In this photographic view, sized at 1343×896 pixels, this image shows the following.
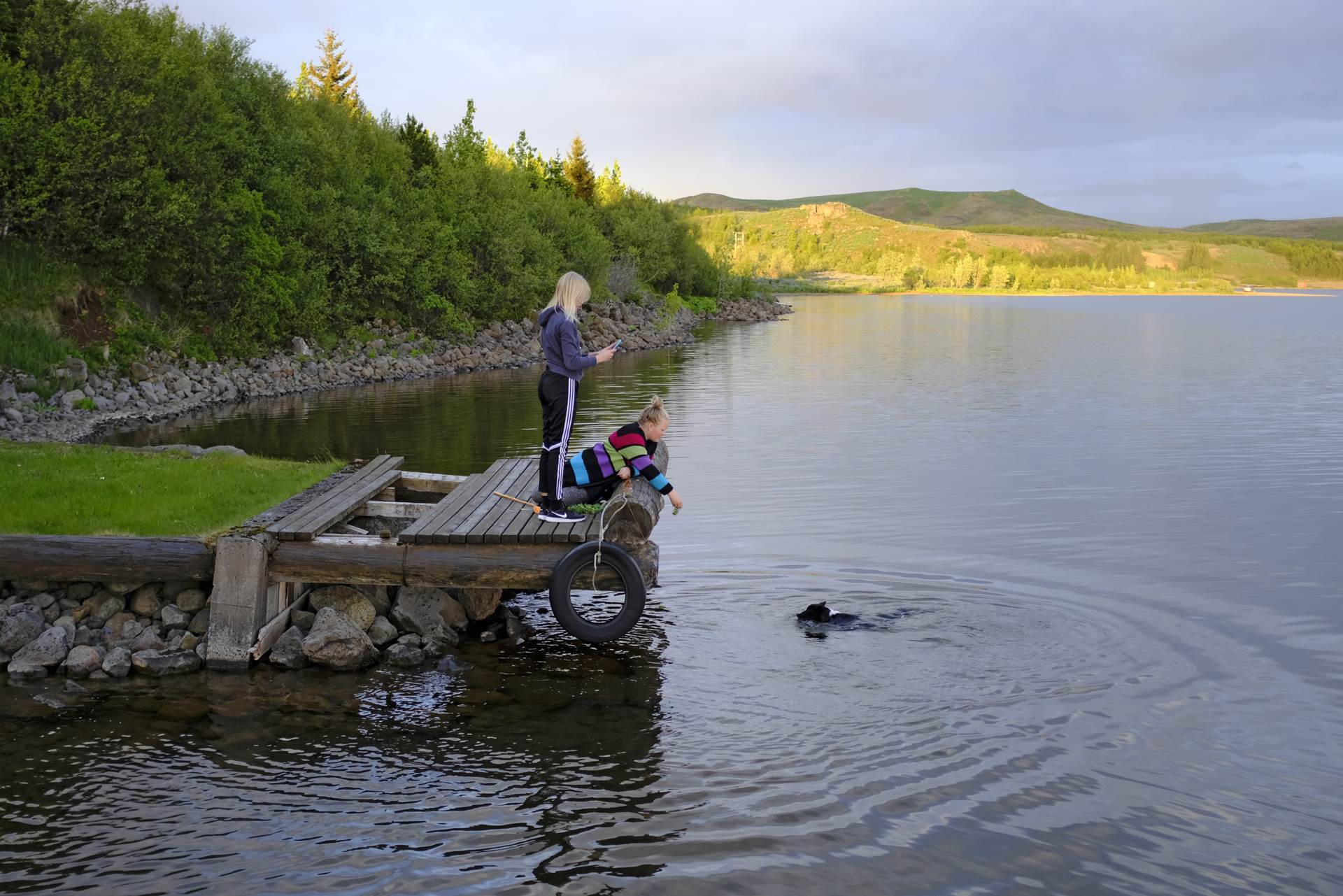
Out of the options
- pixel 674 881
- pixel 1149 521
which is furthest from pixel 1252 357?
pixel 674 881

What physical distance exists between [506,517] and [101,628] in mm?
4211

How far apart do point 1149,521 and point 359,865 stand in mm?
13938

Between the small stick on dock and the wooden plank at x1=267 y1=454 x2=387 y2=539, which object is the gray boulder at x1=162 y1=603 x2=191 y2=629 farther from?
the small stick on dock

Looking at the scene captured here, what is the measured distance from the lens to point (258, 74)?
48.9 meters

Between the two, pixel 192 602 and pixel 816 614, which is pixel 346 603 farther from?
pixel 816 614

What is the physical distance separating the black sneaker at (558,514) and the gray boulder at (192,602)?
3605 millimetres

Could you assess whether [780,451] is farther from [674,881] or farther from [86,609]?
[674,881]

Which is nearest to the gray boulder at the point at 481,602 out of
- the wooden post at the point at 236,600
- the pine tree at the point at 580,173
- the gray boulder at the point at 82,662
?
the wooden post at the point at 236,600

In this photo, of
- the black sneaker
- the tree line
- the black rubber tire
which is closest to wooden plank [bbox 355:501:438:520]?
the black sneaker

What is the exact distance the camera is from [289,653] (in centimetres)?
1095

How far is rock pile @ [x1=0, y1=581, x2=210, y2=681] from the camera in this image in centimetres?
1062

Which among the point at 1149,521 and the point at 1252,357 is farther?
the point at 1252,357

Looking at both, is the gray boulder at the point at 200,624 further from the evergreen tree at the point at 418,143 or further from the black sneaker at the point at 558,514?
the evergreen tree at the point at 418,143

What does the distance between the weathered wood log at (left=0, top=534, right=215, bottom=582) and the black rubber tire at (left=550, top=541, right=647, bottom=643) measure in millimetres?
3543
